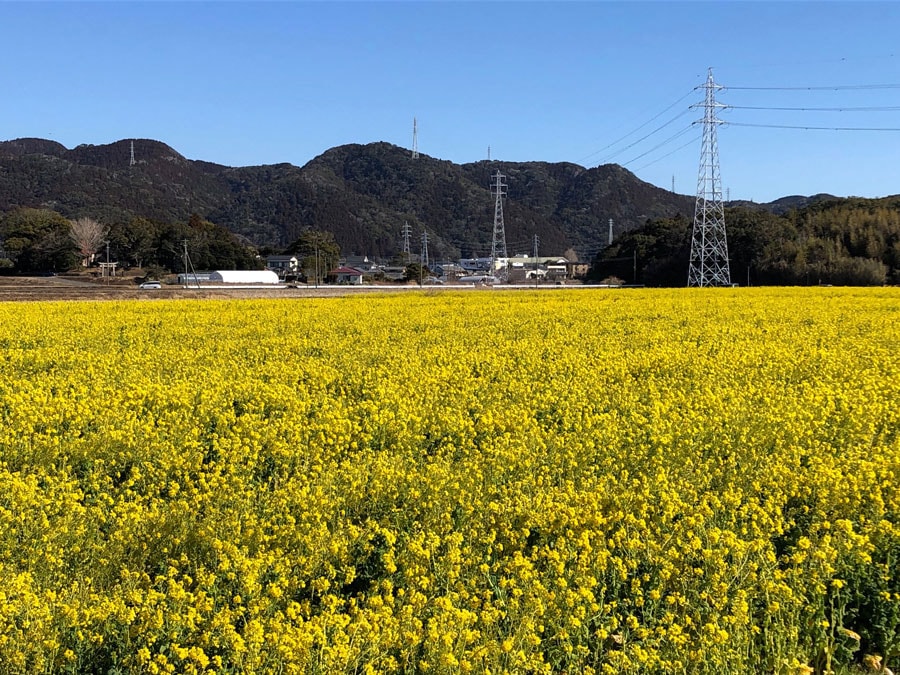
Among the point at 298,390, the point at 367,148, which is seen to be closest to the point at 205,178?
the point at 367,148

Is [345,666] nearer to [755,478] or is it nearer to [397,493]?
[397,493]

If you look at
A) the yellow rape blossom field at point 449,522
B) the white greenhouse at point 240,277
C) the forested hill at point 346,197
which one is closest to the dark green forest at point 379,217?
the forested hill at point 346,197

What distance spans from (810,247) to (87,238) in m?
75.6

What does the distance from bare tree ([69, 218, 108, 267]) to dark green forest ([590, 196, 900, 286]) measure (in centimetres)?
6212

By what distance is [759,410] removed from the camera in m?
6.60

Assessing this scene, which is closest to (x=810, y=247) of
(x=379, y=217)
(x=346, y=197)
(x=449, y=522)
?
(x=449, y=522)

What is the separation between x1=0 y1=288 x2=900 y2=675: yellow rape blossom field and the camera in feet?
10.2

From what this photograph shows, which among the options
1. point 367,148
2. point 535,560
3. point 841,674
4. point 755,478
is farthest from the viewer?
point 367,148

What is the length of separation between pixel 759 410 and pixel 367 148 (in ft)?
654

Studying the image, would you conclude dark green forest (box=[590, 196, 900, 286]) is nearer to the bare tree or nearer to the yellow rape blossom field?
the yellow rape blossom field

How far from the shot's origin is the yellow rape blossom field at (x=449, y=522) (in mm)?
3104

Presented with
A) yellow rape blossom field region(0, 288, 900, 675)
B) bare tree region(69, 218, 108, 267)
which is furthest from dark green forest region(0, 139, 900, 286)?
yellow rape blossom field region(0, 288, 900, 675)

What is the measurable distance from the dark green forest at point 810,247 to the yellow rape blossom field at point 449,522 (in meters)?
43.7

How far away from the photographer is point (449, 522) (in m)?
4.21
